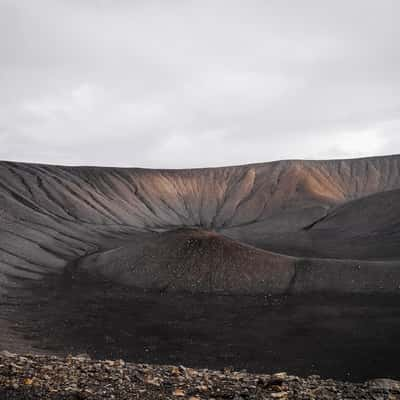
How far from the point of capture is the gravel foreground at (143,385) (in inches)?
301

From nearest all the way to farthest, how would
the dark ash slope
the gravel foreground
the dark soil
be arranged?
the gravel foreground, the dark soil, the dark ash slope

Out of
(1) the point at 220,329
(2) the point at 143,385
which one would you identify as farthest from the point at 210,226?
(2) the point at 143,385

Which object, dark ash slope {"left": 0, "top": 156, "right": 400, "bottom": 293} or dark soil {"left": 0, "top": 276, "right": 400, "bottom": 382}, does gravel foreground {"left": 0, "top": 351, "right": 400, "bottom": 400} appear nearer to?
dark soil {"left": 0, "top": 276, "right": 400, "bottom": 382}

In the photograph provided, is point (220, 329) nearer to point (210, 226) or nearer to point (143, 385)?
point (143, 385)

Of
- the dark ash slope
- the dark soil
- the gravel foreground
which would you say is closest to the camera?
the gravel foreground

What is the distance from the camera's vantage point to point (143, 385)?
846 cm

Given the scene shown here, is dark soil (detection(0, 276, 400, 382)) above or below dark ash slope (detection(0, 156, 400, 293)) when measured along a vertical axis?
below

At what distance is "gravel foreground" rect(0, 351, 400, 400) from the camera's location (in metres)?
7.63

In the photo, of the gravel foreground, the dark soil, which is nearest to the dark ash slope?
the dark soil

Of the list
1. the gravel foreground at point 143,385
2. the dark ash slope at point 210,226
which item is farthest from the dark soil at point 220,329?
the gravel foreground at point 143,385

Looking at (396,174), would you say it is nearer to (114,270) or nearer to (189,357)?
(114,270)

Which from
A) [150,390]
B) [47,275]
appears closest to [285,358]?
[150,390]

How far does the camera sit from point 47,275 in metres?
42.9

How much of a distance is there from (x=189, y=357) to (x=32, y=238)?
3495 centimetres
